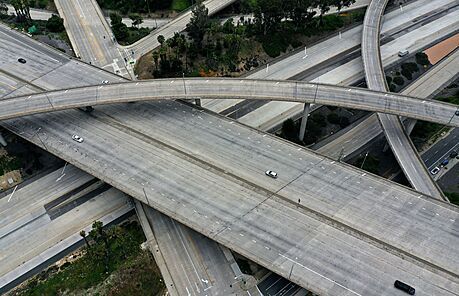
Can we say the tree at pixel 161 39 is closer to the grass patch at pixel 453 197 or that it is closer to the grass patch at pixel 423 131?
the grass patch at pixel 423 131

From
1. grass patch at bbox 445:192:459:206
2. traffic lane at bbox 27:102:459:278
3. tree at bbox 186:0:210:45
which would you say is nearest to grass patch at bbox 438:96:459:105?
grass patch at bbox 445:192:459:206

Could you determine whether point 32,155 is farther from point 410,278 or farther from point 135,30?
point 410,278

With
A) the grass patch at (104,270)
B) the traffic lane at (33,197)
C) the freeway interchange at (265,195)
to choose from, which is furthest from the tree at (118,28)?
the grass patch at (104,270)

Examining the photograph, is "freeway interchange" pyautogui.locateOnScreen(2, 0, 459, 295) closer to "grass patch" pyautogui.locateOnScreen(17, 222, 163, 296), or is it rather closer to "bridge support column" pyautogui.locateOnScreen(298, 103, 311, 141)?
"bridge support column" pyautogui.locateOnScreen(298, 103, 311, 141)

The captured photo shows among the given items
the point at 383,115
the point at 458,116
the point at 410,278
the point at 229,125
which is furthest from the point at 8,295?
the point at 458,116

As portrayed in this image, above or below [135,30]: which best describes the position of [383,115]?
below
